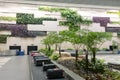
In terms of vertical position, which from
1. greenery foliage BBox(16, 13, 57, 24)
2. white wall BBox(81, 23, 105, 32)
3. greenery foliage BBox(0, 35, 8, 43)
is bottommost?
greenery foliage BBox(0, 35, 8, 43)

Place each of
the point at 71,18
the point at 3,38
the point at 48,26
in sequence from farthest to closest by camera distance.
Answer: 1. the point at 71,18
2. the point at 48,26
3. the point at 3,38

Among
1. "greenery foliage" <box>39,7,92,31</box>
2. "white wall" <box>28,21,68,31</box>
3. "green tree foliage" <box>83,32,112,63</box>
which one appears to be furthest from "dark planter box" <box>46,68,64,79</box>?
"greenery foliage" <box>39,7,92,31</box>

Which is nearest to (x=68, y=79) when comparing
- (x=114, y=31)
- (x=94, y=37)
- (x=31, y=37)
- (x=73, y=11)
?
(x=94, y=37)

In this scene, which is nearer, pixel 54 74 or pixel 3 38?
pixel 54 74

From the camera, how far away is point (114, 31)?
3216cm

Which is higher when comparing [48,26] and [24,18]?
[24,18]

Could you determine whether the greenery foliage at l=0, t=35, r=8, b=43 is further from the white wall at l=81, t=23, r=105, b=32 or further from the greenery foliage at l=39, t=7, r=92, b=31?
the white wall at l=81, t=23, r=105, b=32

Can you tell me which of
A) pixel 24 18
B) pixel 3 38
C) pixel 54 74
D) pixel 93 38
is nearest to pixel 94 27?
pixel 24 18

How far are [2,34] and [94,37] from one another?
2129cm

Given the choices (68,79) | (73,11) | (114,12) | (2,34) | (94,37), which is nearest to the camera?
(68,79)

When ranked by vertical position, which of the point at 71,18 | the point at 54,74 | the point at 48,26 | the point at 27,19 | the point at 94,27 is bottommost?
the point at 54,74

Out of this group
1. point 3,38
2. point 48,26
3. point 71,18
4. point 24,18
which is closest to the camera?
point 3,38

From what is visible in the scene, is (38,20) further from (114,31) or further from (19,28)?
(114,31)

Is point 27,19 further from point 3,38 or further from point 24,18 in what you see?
point 3,38
